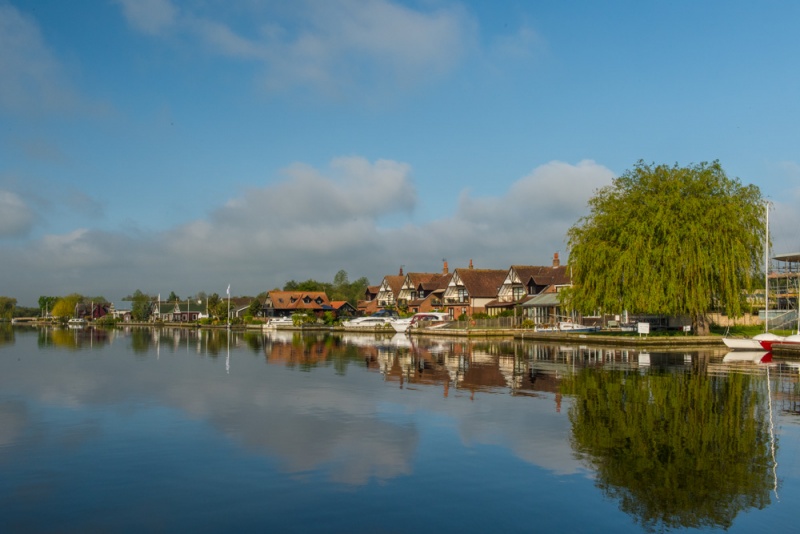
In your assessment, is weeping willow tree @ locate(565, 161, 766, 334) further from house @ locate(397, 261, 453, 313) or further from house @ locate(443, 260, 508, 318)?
house @ locate(397, 261, 453, 313)

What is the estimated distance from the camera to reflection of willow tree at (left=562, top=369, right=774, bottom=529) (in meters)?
10.6

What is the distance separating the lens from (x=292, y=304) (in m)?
121

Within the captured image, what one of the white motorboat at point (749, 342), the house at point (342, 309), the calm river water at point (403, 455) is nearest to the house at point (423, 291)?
the house at point (342, 309)

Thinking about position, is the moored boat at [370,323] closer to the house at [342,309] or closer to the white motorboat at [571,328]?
the white motorboat at [571,328]

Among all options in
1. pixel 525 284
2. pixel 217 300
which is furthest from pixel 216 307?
pixel 525 284

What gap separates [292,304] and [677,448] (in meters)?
109

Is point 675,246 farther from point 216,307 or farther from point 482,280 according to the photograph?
point 216,307

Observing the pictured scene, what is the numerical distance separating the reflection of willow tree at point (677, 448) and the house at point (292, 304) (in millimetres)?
98741

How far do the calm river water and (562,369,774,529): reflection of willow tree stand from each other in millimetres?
52

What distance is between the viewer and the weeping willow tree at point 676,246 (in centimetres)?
4662

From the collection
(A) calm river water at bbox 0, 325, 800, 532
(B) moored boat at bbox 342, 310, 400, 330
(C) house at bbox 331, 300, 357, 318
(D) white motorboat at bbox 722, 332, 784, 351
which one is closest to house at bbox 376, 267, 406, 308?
(C) house at bbox 331, 300, 357, 318

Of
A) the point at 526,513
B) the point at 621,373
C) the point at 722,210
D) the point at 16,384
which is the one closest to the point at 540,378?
the point at 621,373

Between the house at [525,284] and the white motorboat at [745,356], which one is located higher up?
the house at [525,284]

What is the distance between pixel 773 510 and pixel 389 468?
619 centimetres
